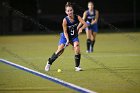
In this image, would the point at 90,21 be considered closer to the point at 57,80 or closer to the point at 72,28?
the point at 72,28

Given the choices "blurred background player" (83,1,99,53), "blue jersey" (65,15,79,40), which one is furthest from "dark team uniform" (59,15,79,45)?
"blurred background player" (83,1,99,53)

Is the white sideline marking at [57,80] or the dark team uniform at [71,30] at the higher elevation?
the dark team uniform at [71,30]

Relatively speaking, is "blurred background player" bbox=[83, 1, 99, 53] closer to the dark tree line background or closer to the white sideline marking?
the white sideline marking

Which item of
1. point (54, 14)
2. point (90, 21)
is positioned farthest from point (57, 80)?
point (54, 14)

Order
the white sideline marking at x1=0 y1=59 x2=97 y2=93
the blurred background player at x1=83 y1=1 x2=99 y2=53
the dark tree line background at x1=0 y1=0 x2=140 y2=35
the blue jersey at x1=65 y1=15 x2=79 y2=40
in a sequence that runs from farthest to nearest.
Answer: the dark tree line background at x1=0 y1=0 x2=140 y2=35
the blurred background player at x1=83 y1=1 x2=99 y2=53
the blue jersey at x1=65 y1=15 x2=79 y2=40
the white sideline marking at x1=0 y1=59 x2=97 y2=93

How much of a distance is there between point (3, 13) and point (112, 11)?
864cm

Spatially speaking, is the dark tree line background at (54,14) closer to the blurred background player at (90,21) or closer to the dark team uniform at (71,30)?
the blurred background player at (90,21)

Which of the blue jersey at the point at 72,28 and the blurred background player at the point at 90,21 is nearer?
the blue jersey at the point at 72,28

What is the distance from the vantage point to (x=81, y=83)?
1008 centimetres

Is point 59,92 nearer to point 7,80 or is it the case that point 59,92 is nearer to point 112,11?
point 7,80

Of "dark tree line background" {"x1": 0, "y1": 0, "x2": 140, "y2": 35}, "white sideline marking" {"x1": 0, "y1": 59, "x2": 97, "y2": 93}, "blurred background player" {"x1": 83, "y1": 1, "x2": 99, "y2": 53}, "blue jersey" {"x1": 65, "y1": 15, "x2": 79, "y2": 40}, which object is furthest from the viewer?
"dark tree line background" {"x1": 0, "y1": 0, "x2": 140, "y2": 35}

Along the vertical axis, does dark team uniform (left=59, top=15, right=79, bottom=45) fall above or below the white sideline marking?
above

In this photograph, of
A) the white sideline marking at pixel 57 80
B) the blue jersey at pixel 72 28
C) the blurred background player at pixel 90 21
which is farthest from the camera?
the blurred background player at pixel 90 21

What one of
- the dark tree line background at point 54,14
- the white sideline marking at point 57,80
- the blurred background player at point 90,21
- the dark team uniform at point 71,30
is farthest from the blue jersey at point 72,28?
the dark tree line background at point 54,14
